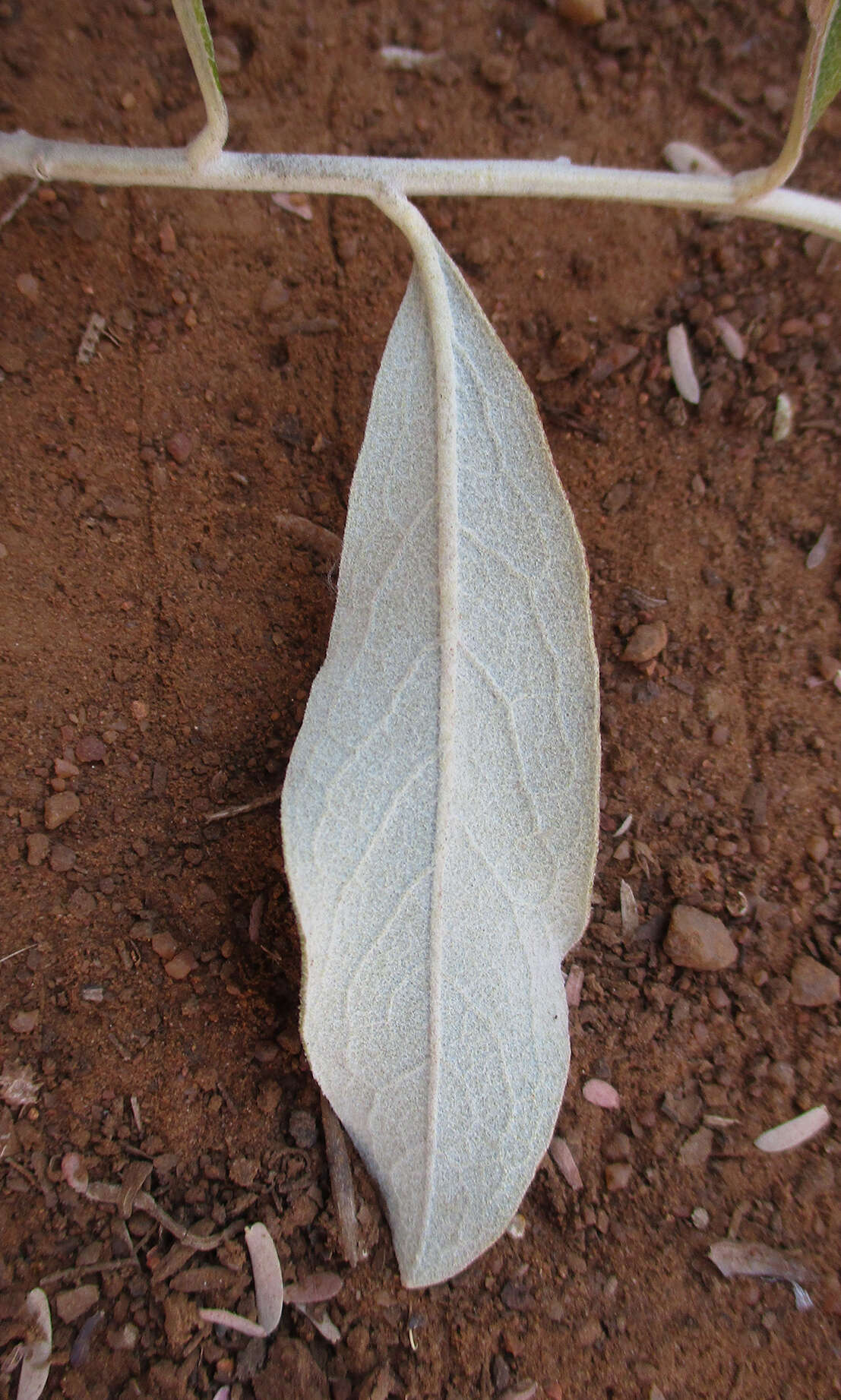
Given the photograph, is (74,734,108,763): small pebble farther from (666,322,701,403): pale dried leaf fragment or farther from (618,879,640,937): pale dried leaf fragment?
(666,322,701,403): pale dried leaf fragment

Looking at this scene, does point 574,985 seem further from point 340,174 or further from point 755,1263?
point 340,174

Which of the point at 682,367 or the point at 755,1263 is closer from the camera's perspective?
the point at 755,1263

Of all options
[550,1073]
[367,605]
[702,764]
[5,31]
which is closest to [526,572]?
[367,605]

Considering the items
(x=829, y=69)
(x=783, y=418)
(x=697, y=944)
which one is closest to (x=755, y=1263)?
(x=697, y=944)

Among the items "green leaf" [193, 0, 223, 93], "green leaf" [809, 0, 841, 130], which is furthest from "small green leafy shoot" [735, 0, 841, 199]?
"green leaf" [193, 0, 223, 93]

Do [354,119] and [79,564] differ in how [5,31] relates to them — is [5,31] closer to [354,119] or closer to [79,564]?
[354,119]
